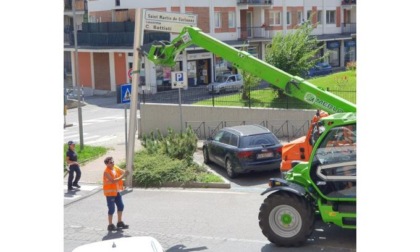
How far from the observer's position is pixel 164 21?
16.0 meters

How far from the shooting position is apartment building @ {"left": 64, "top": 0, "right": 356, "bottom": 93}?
43.6 metres

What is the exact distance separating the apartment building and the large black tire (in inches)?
1159

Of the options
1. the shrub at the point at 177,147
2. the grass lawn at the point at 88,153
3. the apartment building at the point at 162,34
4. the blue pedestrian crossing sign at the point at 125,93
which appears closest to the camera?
the blue pedestrian crossing sign at the point at 125,93

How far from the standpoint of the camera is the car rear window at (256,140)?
16781 millimetres

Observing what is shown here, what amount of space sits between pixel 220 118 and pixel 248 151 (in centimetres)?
690

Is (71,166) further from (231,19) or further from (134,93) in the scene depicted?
(231,19)

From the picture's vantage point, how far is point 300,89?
1188 centimetres

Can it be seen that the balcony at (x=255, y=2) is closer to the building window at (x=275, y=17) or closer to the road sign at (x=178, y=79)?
the building window at (x=275, y=17)

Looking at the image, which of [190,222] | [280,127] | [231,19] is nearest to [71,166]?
[190,222]

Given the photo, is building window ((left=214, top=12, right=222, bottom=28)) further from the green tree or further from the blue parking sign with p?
the blue parking sign with p

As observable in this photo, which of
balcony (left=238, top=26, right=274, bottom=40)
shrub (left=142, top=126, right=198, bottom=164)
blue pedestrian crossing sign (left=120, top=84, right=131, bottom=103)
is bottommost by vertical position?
shrub (left=142, top=126, right=198, bottom=164)

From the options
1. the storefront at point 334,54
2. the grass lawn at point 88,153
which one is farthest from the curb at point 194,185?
the storefront at point 334,54

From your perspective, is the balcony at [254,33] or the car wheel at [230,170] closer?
the car wheel at [230,170]

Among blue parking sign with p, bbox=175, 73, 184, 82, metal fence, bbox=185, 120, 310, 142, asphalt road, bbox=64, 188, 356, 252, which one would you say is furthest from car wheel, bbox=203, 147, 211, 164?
metal fence, bbox=185, 120, 310, 142
